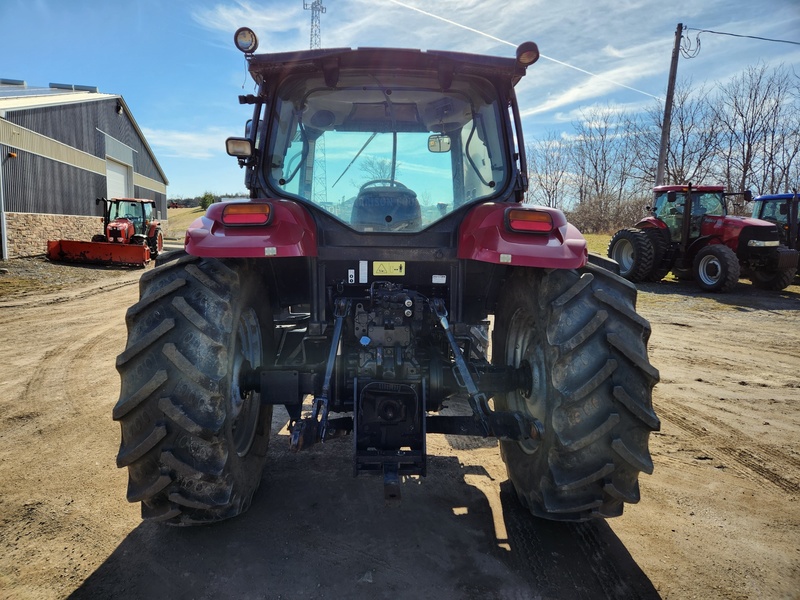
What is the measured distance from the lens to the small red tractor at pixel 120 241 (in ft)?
50.0

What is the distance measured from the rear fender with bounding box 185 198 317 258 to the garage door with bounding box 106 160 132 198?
2660 cm

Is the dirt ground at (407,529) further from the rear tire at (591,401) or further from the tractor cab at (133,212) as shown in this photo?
the tractor cab at (133,212)

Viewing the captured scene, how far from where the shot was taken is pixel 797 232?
13.6 meters

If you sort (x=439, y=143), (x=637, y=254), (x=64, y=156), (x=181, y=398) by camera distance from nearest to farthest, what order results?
(x=181, y=398)
(x=439, y=143)
(x=637, y=254)
(x=64, y=156)

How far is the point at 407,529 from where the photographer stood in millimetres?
2680

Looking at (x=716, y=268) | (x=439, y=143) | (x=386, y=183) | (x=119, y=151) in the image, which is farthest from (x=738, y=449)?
(x=119, y=151)

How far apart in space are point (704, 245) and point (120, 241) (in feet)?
57.9

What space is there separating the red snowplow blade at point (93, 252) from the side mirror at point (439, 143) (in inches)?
578

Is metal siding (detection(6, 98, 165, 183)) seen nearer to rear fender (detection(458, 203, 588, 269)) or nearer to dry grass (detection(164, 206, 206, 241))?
dry grass (detection(164, 206, 206, 241))

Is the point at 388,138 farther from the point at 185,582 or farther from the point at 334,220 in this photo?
the point at 185,582

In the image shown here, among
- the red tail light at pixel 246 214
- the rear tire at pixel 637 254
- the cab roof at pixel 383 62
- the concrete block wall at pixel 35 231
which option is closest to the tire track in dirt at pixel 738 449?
the cab roof at pixel 383 62

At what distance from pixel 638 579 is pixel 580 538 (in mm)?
335

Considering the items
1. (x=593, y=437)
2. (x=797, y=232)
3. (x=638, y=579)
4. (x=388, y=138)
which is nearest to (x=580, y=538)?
(x=638, y=579)

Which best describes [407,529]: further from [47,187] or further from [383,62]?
[47,187]
